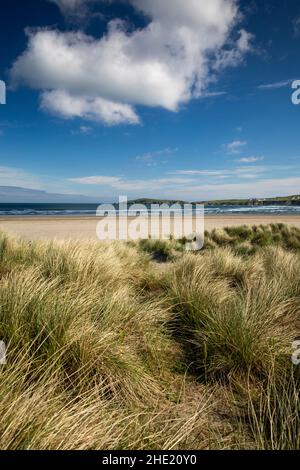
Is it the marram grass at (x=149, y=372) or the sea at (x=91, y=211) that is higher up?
the sea at (x=91, y=211)

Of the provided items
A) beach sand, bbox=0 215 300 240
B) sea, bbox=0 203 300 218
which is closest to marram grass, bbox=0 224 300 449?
beach sand, bbox=0 215 300 240

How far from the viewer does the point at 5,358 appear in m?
2.26

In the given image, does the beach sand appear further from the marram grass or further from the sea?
the sea

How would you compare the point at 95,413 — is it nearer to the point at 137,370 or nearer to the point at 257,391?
the point at 137,370

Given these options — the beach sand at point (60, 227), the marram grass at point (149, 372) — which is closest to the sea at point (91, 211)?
the beach sand at point (60, 227)

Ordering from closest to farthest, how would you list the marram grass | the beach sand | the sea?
the marram grass < the beach sand < the sea

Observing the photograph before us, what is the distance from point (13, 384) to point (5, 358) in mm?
424

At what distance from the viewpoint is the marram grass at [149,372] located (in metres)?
1.80

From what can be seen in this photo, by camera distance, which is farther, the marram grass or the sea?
the sea

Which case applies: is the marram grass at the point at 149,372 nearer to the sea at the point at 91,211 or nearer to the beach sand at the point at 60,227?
the beach sand at the point at 60,227

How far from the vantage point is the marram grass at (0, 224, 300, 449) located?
70.7 inches

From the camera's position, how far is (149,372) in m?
2.68

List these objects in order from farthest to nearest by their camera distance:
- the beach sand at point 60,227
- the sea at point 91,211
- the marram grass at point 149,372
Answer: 1. the sea at point 91,211
2. the beach sand at point 60,227
3. the marram grass at point 149,372
